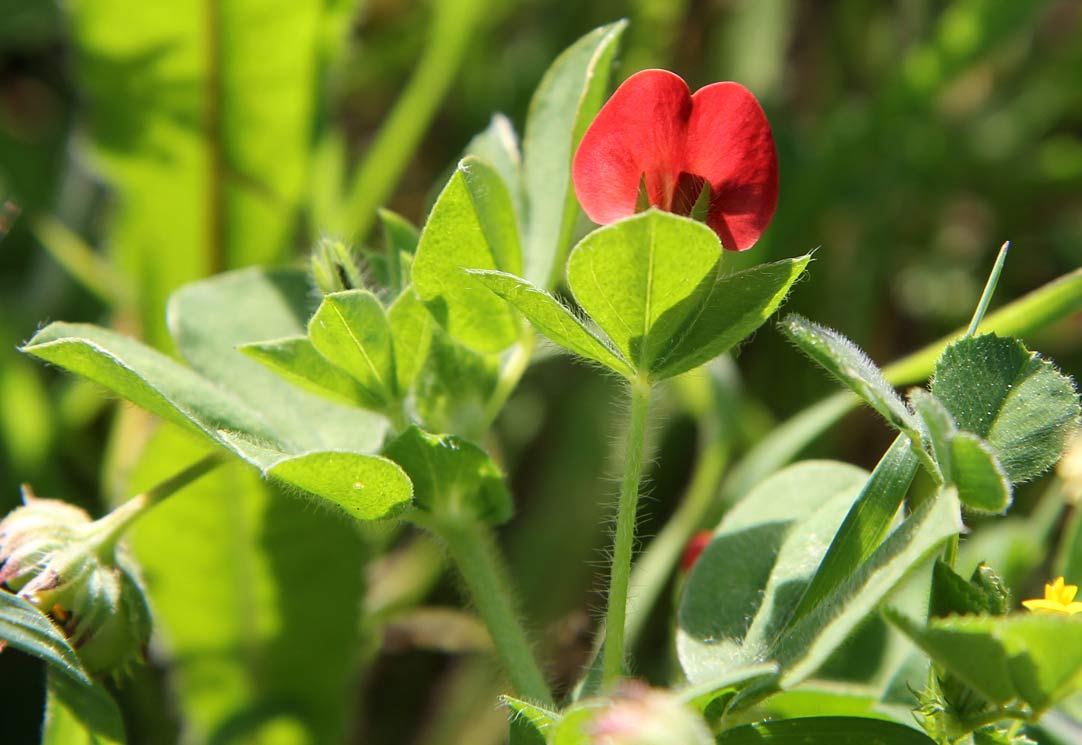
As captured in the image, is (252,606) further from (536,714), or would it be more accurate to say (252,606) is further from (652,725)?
(652,725)

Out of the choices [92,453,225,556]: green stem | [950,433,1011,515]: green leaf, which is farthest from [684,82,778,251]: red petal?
[92,453,225,556]: green stem

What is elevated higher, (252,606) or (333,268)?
(333,268)

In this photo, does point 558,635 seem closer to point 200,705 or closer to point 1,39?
point 200,705

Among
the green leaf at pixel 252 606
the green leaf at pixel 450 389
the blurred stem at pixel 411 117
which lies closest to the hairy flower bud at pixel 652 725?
the green leaf at pixel 450 389

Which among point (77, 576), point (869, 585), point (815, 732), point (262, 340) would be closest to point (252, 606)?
Answer: point (262, 340)

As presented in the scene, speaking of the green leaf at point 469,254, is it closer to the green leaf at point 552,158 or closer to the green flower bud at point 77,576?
the green leaf at point 552,158

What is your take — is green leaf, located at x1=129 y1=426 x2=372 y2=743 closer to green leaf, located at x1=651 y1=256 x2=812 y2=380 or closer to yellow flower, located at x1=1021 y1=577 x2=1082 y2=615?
green leaf, located at x1=651 y1=256 x2=812 y2=380
